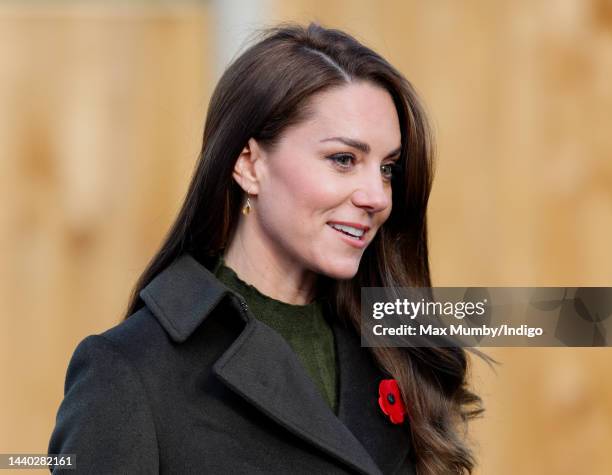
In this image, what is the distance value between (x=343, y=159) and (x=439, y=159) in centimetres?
160

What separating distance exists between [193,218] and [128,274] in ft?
4.97

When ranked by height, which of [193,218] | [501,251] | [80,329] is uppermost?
[193,218]

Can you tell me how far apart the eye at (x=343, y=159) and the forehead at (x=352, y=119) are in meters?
0.03

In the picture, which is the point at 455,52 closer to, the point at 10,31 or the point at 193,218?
the point at 10,31

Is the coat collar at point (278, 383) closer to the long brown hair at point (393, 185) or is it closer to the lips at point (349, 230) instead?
the long brown hair at point (393, 185)

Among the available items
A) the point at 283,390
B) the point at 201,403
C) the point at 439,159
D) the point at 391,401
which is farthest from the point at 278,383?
the point at 439,159

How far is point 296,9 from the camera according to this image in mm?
3650

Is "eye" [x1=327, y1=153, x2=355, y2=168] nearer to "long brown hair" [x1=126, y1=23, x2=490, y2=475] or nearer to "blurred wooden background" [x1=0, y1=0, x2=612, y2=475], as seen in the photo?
"long brown hair" [x1=126, y1=23, x2=490, y2=475]

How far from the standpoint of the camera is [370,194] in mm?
2055

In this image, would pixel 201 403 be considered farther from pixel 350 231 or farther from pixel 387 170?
pixel 387 170

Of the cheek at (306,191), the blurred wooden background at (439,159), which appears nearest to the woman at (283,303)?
the cheek at (306,191)

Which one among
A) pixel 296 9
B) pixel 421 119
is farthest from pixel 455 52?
pixel 421 119

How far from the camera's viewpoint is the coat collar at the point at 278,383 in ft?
6.57

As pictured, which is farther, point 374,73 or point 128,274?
point 128,274
